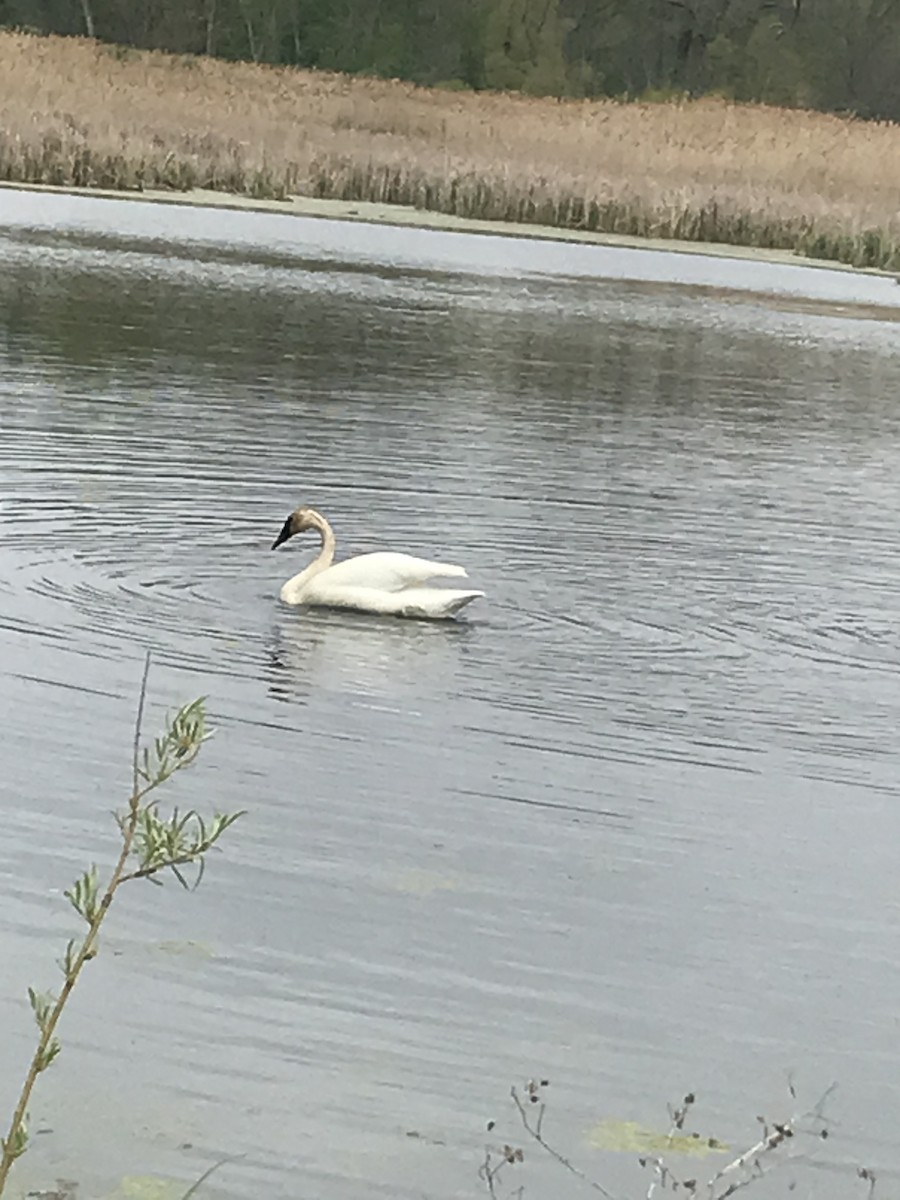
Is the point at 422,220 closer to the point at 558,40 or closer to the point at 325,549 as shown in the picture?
the point at 325,549

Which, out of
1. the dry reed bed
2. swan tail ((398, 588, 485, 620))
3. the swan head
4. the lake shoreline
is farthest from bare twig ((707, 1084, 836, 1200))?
the dry reed bed

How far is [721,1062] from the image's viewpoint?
19.0 ft

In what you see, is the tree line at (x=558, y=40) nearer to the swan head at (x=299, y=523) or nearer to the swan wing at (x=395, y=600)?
the swan head at (x=299, y=523)

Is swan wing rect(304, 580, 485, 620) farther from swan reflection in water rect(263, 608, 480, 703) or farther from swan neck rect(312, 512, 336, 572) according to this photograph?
swan neck rect(312, 512, 336, 572)

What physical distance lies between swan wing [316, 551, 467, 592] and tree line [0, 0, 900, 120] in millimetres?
36124

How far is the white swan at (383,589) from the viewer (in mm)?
9867

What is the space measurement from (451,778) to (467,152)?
1057 inches

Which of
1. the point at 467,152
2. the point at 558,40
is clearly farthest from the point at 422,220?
the point at 558,40

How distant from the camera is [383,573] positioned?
990 centimetres

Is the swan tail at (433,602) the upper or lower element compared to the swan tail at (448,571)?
lower

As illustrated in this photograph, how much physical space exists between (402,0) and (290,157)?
Answer: 1862 cm

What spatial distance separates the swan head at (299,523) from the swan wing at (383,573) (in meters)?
0.61

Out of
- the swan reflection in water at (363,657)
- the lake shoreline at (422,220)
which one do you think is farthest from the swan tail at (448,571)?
the lake shoreline at (422,220)

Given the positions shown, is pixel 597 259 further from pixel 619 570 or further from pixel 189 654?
pixel 189 654
